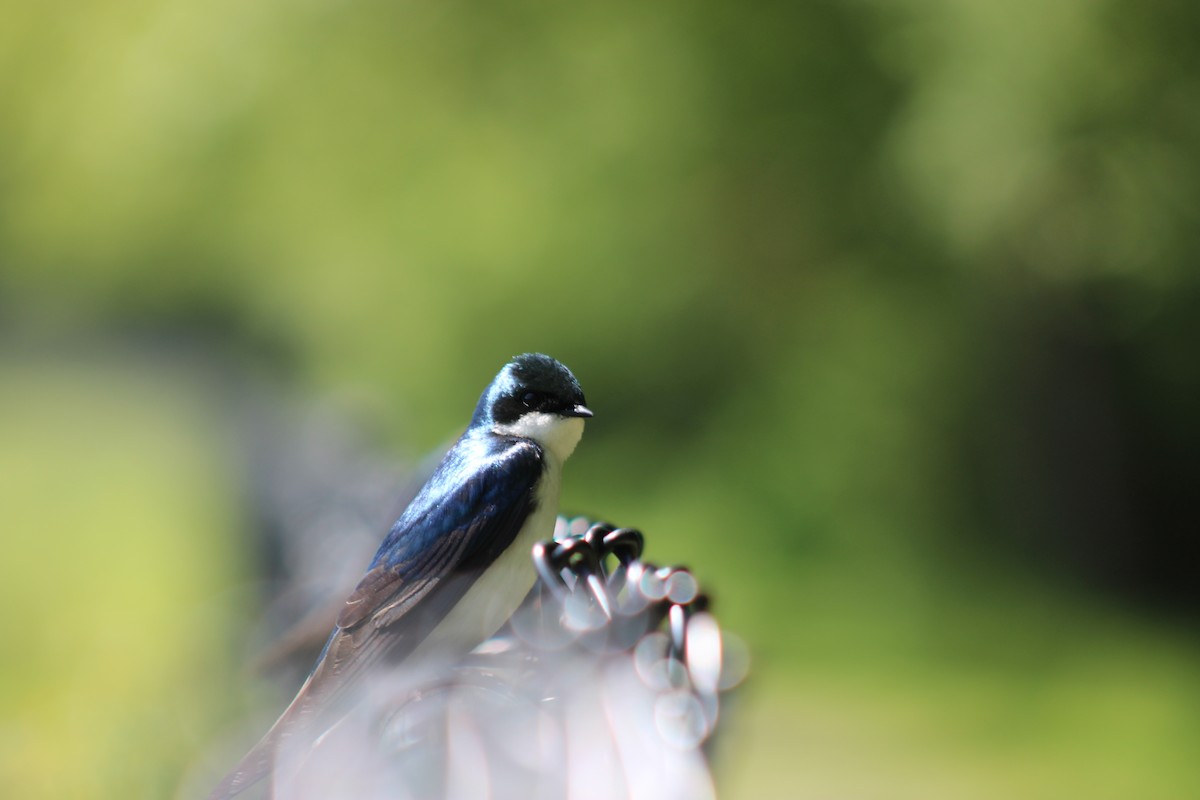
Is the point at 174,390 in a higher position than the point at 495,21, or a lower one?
lower

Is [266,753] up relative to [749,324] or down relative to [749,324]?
down

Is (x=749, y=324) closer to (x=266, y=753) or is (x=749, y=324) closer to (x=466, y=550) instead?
(x=466, y=550)

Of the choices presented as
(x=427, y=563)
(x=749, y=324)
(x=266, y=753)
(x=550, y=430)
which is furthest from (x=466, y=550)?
(x=749, y=324)

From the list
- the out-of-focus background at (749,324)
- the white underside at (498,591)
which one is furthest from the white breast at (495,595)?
the out-of-focus background at (749,324)

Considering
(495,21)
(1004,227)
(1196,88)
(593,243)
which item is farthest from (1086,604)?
(495,21)

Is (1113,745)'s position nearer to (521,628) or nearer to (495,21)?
(521,628)

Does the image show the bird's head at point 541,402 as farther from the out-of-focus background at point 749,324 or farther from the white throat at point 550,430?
the out-of-focus background at point 749,324

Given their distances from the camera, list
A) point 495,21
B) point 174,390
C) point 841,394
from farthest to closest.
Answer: point 174,390 → point 495,21 → point 841,394
